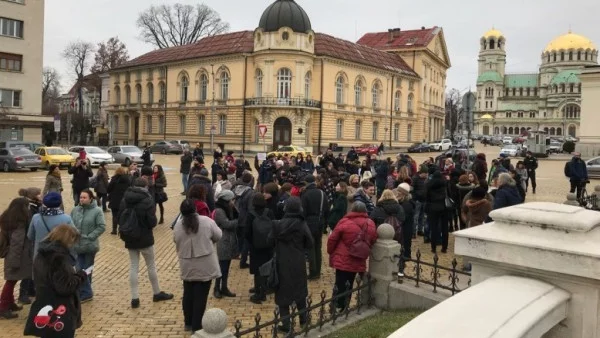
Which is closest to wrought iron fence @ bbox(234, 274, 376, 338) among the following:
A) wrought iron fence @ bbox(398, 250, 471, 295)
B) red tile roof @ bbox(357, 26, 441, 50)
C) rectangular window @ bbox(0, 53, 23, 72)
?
wrought iron fence @ bbox(398, 250, 471, 295)

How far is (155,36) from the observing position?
230 ft

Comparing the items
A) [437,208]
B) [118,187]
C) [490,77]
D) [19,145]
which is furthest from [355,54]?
[490,77]

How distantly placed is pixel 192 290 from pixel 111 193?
6751 mm

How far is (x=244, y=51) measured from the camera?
50312 millimetres

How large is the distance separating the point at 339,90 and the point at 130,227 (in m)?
47.5

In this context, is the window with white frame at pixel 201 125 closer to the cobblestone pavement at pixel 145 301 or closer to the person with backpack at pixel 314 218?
the cobblestone pavement at pixel 145 301

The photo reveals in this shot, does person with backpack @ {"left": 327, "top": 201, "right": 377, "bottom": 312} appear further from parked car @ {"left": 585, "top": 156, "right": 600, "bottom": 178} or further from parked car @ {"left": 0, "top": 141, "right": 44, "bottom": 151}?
parked car @ {"left": 0, "top": 141, "right": 44, "bottom": 151}

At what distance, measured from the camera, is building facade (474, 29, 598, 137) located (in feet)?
414

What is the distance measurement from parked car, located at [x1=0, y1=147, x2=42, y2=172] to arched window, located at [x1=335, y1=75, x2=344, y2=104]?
30.8 m

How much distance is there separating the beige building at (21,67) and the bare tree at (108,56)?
3316 centimetres

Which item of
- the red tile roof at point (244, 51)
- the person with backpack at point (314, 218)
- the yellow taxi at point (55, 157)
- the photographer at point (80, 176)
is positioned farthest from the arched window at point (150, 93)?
the person with backpack at point (314, 218)

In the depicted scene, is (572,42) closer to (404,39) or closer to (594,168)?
(404,39)

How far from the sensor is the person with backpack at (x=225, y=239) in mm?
7848

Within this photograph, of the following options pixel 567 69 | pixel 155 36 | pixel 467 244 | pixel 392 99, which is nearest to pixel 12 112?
pixel 155 36
